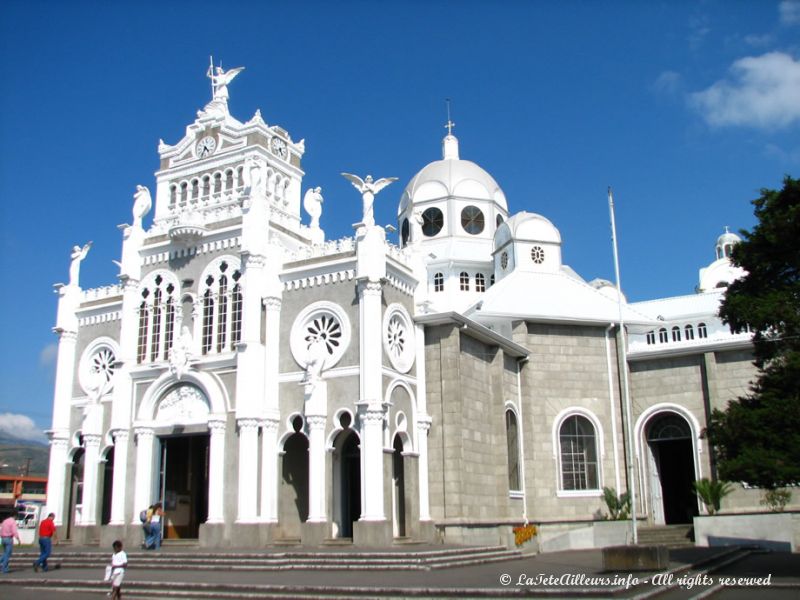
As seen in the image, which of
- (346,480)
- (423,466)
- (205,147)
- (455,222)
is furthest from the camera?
(455,222)

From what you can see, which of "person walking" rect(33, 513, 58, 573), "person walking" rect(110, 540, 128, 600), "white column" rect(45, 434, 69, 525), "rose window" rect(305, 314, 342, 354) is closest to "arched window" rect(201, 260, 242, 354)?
"rose window" rect(305, 314, 342, 354)

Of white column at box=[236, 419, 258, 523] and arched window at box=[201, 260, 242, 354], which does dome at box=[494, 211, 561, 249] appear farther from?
white column at box=[236, 419, 258, 523]

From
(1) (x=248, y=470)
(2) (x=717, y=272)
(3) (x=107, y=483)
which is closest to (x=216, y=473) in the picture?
(1) (x=248, y=470)

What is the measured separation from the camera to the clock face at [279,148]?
105 ft

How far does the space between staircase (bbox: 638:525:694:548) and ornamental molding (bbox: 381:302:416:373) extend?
35.5 ft

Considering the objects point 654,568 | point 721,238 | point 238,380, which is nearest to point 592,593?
point 654,568

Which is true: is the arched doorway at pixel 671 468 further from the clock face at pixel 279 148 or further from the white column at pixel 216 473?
the clock face at pixel 279 148

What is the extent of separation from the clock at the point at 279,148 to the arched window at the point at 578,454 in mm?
15173

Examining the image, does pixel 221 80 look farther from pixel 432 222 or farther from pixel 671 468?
pixel 671 468

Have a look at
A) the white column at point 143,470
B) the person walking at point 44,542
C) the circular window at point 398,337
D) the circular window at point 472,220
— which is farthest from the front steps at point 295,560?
the circular window at point 472,220

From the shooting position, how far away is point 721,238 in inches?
2206

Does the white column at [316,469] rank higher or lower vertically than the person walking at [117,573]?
higher

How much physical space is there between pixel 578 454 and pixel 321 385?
39.1 ft

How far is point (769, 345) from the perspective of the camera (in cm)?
1875
